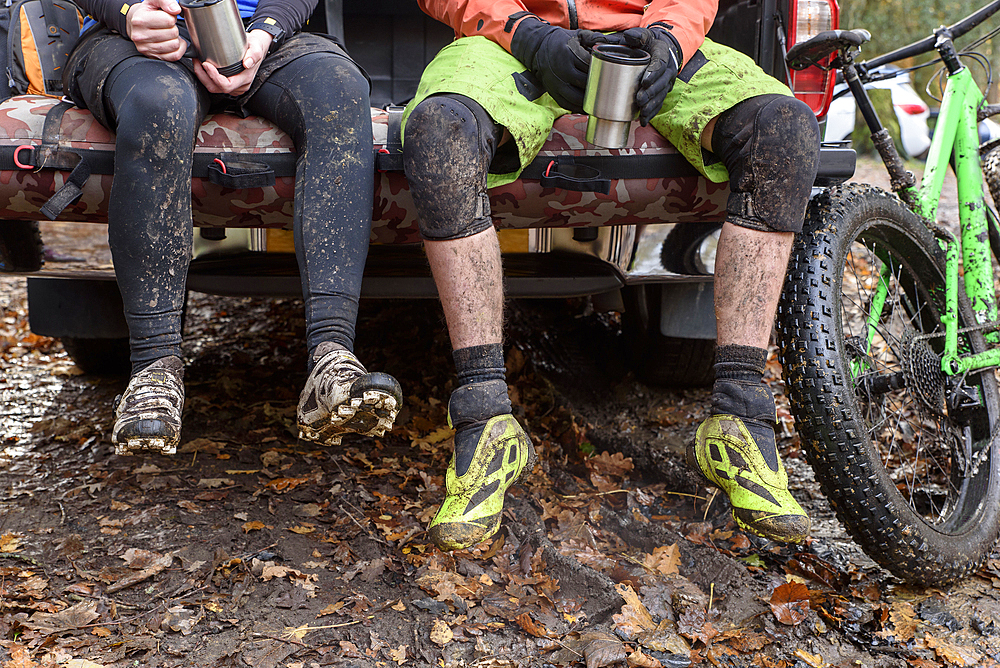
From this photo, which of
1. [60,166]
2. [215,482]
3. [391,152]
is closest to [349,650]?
[215,482]

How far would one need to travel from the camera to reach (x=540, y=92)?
2020 millimetres

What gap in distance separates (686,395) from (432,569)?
5.71 feet

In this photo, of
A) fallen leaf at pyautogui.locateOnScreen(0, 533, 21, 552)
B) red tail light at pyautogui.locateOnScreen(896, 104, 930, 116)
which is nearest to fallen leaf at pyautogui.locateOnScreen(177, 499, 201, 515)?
fallen leaf at pyautogui.locateOnScreen(0, 533, 21, 552)

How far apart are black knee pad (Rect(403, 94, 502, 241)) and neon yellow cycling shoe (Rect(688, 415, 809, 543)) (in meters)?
0.77

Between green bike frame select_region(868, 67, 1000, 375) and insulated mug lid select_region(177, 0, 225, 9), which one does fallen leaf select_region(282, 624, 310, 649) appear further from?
green bike frame select_region(868, 67, 1000, 375)

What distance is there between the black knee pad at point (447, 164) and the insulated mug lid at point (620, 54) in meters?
0.31

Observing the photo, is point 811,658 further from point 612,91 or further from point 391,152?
point 391,152

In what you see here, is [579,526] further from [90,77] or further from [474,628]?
[90,77]

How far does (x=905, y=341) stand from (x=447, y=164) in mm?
1734

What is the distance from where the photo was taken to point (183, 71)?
1947 millimetres

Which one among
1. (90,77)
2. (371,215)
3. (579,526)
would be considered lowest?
(579,526)

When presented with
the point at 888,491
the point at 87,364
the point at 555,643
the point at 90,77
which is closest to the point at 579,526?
the point at 555,643

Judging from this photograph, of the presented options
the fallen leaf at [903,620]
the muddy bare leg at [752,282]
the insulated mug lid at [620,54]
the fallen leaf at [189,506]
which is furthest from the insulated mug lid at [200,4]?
the fallen leaf at [903,620]

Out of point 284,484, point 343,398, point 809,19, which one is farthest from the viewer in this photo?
point 284,484
